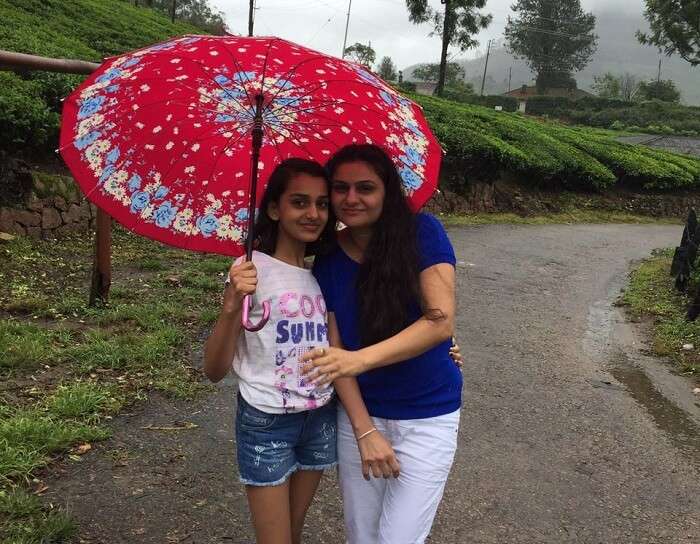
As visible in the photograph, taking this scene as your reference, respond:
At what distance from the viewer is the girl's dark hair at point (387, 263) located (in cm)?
189

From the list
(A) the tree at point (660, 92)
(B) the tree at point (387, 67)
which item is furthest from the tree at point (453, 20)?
(A) the tree at point (660, 92)

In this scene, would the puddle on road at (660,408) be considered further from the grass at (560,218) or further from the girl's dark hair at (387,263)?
the grass at (560,218)

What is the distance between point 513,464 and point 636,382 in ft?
7.39

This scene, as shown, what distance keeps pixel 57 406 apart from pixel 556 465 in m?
2.91

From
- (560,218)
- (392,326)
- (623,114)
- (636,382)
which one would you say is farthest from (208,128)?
(623,114)

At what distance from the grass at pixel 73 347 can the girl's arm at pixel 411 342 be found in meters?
1.73

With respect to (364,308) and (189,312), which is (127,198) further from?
(189,312)

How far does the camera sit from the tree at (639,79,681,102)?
70.2 metres

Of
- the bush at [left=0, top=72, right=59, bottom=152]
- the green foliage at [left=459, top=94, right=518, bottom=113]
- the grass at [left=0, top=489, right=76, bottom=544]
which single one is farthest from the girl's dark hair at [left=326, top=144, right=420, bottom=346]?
the green foliage at [left=459, top=94, right=518, bottom=113]

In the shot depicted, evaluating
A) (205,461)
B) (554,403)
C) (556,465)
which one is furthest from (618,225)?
(205,461)

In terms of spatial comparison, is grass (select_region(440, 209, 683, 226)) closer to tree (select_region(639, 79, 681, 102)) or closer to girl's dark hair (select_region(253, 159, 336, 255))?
girl's dark hair (select_region(253, 159, 336, 255))

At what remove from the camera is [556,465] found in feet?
12.6

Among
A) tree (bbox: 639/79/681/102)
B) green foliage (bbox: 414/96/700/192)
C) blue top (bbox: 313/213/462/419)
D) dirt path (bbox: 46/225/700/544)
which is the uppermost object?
tree (bbox: 639/79/681/102)

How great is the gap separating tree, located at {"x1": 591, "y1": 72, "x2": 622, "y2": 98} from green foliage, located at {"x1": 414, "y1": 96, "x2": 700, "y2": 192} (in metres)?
68.9
